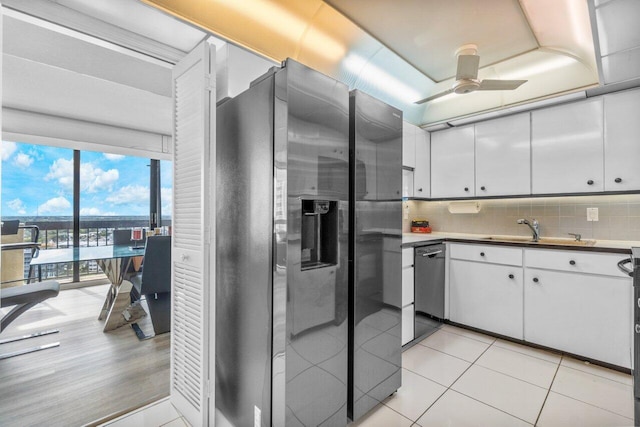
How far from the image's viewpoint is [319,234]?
1.66 meters

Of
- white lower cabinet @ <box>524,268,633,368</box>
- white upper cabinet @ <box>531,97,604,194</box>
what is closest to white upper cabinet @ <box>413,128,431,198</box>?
white upper cabinet @ <box>531,97,604,194</box>

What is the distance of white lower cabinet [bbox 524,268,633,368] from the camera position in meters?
2.26

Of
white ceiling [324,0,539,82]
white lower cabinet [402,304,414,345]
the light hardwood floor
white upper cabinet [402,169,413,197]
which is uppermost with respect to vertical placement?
white ceiling [324,0,539,82]

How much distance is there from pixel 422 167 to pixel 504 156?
33.7 inches

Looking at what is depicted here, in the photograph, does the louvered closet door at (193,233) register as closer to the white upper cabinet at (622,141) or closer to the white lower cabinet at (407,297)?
the white lower cabinet at (407,297)

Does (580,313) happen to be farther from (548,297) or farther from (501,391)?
(501,391)

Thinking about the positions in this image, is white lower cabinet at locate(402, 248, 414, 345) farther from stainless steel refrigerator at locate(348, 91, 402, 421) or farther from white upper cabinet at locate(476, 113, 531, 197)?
white upper cabinet at locate(476, 113, 531, 197)

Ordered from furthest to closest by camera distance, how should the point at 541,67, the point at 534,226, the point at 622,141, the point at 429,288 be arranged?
the point at 534,226
the point at 429,288
the point at 541,67
the point at 622,141

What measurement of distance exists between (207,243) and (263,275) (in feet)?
1.27

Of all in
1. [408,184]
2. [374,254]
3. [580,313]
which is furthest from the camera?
[408,184]

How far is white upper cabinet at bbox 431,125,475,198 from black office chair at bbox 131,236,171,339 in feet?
10.3

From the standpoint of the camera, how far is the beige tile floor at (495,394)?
176cm

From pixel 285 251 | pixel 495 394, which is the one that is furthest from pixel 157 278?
pixel 495 394

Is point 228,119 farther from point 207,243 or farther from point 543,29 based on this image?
point 543,29
